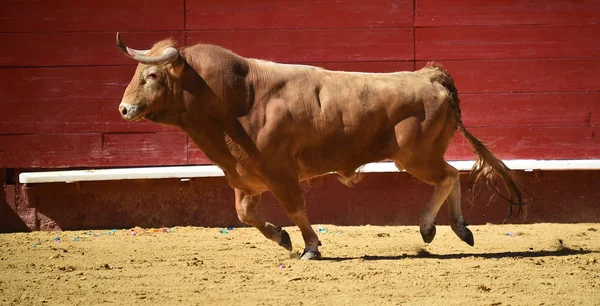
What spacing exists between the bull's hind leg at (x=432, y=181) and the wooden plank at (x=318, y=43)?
193cm

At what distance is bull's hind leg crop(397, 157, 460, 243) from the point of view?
666 cm

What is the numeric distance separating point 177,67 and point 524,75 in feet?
11.5

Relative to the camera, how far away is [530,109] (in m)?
8.47

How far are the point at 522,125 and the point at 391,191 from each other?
50.4 inches

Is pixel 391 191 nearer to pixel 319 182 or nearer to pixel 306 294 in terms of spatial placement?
pixel 319 182

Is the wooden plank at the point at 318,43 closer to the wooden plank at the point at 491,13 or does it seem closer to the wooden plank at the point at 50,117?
the wooden plank at the point at 491,13

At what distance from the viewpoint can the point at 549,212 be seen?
28.0 ft

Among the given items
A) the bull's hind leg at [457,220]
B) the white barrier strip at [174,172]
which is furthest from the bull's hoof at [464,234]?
the white barrier strip at [174,172]

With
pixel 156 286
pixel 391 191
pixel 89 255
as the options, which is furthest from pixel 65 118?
pixel 156 286

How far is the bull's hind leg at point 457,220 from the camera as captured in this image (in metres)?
6.73

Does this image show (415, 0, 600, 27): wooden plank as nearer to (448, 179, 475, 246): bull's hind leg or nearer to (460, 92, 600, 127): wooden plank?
(460, 92, 600, 127): wooden plank

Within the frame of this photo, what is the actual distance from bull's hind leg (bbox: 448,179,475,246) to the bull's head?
6.91ft

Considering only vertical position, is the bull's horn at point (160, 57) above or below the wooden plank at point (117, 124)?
above

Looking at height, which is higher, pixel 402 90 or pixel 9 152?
pixel 402 90
